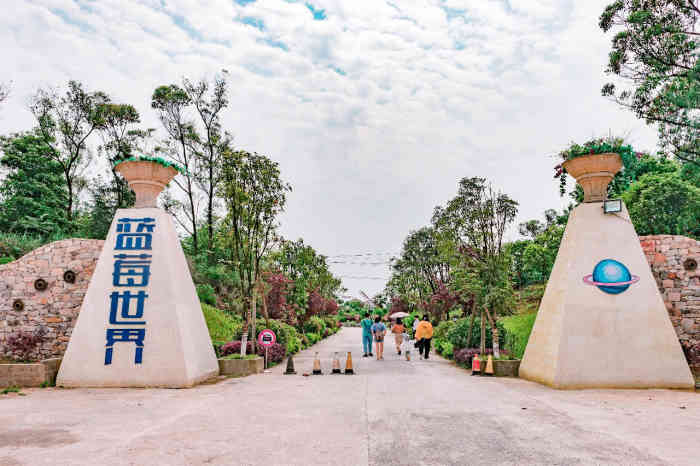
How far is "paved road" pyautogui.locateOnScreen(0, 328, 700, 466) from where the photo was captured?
4680mm

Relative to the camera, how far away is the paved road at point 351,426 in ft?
15.4

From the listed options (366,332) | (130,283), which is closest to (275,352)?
(366,332)

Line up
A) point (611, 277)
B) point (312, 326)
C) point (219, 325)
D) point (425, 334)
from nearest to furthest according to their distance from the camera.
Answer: point (611, 277) < point (425, 334) < point (219, 325) < point (312, 326)

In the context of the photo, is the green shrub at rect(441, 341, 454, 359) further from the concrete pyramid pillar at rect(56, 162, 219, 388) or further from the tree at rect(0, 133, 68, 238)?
the tree at rect(0, 133, 68, 238)

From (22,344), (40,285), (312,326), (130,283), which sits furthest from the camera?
(312,326)

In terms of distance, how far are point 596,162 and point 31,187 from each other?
92.3ft

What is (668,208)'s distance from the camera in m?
20.3

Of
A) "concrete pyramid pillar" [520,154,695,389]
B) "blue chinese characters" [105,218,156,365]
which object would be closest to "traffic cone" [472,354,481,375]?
"concrete pyramid pillar" [520,154,695,389]

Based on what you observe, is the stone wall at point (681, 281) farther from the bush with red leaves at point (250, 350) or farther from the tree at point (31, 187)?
the tree at point (31, 187)

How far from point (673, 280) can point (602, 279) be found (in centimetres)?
271

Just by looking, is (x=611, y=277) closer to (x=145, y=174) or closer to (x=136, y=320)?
(x=136, y=320)

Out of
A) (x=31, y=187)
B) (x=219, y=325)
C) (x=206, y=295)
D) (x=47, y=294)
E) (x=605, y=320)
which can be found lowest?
(x=219, y=325)

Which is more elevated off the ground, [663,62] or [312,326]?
[663,62]

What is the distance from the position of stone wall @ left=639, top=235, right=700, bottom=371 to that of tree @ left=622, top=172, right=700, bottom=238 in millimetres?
11331
